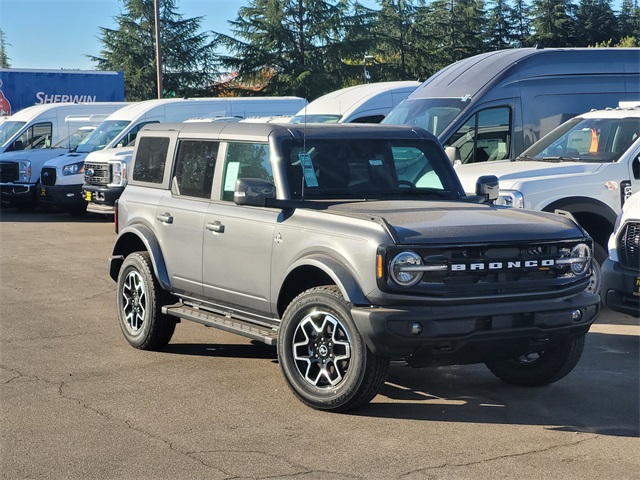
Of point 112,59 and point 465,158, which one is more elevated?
point 112,59

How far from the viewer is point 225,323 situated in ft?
24.1

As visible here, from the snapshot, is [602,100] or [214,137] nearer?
[214,137]

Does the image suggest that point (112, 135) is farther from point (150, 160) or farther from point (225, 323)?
point (225, 323)

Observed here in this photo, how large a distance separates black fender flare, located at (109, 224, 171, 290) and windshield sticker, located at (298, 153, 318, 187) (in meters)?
1.54

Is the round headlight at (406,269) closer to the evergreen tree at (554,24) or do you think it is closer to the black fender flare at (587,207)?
the black fender flare at (587,207)

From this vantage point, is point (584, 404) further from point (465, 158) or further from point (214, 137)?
point (465, 158)

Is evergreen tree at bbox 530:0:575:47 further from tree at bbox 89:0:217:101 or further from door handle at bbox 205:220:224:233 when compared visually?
door handle at bbox 205:220:224:233

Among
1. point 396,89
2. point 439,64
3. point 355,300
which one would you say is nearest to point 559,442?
point 355,300

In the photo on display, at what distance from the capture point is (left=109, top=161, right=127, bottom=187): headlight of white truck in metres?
18.9

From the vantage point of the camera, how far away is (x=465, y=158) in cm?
1394

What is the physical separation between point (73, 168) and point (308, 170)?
49.2 feet

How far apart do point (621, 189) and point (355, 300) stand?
5.30m

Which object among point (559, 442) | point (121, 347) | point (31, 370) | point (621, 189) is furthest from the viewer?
point (621, 189)

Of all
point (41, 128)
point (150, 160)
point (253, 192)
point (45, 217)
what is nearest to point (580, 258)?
point (253, 192)
